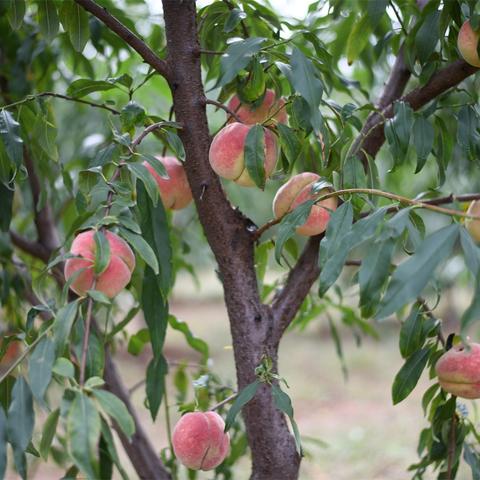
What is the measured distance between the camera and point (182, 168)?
847mm

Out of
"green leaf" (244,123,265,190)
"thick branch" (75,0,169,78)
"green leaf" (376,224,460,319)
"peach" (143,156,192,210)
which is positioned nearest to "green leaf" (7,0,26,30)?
"thick branch" (75,0,169,78)

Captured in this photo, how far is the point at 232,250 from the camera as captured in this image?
31.1 inches

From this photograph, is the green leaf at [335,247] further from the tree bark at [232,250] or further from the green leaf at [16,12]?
the green leaf at [16,12]

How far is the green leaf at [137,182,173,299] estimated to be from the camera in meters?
0.68

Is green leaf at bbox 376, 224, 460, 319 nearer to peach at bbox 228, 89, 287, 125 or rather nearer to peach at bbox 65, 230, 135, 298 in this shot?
peach at bbox 65, 230, 135, 298

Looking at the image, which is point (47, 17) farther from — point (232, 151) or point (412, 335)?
point (412, 335)

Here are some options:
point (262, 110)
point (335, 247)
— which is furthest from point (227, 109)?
point (335, 247)

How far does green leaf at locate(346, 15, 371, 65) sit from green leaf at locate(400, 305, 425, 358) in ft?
1.16

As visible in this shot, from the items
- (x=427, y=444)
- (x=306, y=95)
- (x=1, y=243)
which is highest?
(x=1, y=243)

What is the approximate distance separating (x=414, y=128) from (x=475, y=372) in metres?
0.26

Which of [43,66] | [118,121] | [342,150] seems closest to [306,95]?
[342,150]

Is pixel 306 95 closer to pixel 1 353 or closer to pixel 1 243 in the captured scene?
pixel 1 353

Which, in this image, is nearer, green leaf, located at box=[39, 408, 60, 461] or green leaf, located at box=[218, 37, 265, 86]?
green leaf, located at box=[39, 408, 60, 461]

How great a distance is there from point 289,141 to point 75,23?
1.05 ft
